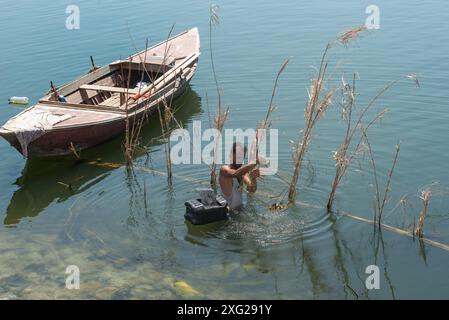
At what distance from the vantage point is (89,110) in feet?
39.2

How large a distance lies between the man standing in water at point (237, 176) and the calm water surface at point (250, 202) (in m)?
0.36

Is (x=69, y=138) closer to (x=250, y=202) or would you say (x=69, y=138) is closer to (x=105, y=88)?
(x=105, y=88)

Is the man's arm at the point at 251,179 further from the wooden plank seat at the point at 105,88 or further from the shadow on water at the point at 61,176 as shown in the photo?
the wooden plank seat at the point at 105,88

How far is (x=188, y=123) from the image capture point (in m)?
13.7

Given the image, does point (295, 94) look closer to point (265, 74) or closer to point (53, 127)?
point (265, 74)

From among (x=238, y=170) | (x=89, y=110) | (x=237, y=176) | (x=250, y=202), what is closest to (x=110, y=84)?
(x=89, y=110)

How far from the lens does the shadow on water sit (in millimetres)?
10438

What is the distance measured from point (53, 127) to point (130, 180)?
1.76 metres

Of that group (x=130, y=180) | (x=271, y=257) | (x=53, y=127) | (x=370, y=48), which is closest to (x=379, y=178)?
(x=271, y=257)

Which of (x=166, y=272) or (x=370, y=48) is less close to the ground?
(x=370, y=48)

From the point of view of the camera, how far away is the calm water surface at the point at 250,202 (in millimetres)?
7918

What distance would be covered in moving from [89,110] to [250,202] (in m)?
4.33

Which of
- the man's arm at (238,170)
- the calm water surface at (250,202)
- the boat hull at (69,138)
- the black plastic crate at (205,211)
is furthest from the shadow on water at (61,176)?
the man's arm at (238,170)
